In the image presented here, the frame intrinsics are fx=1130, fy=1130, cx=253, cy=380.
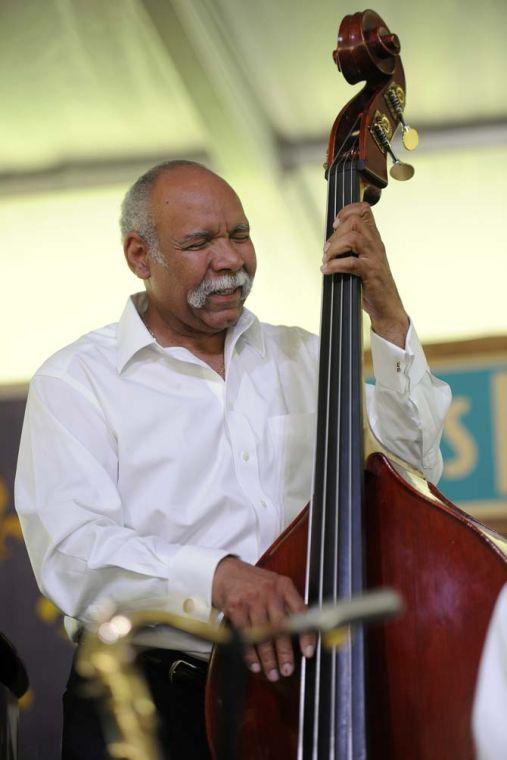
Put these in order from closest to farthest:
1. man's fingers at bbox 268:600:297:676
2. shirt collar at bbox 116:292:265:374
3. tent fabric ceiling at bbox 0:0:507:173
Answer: man's fingers at bbox 268:600:297:676 < shirt collar at bbox 116:292:265:374 < tent fabric ceiling at bbox 0:0:507:173

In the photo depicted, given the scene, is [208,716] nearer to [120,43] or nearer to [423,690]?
[423,690]

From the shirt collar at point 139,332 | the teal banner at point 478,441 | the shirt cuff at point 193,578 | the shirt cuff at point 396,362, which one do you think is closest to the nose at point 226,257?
the shirt collar at point 139,332

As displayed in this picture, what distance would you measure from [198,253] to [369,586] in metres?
0.66

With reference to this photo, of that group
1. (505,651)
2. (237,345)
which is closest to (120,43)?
(237,345)

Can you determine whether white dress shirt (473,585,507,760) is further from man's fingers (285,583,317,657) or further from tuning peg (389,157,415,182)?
tuning peg (389,157,415,182)

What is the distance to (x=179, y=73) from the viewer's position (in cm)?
277

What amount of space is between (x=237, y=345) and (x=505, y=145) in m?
1.25

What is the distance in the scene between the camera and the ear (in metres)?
1.78

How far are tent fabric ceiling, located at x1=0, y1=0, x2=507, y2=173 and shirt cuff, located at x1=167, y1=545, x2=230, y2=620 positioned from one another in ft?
5.31

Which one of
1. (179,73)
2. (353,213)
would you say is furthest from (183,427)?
(179,73)

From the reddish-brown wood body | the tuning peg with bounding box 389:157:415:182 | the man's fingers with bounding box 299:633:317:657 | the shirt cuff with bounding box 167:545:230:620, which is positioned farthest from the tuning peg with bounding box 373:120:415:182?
the man's fingers with bounding box 299:633:317:657

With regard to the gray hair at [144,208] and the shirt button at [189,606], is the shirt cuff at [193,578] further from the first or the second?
the gray hair at [144,208]

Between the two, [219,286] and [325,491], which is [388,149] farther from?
[325,491]

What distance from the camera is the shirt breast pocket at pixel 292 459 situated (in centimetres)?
164
